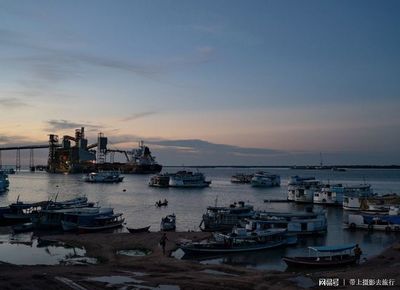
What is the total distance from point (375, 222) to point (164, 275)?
88.3 ft

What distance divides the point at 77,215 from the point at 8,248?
9.82m

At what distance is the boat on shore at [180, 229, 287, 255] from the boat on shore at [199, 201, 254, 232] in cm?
910

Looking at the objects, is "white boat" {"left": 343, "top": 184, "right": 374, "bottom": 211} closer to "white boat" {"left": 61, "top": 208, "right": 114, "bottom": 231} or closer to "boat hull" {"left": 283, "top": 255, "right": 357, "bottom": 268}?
"boat hull" {"left": 283, "top": 255, "right": 357, "bottom": 268}

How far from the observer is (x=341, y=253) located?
3019cm

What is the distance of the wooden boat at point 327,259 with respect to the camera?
28.8 m

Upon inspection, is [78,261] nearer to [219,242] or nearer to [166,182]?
[219,242]

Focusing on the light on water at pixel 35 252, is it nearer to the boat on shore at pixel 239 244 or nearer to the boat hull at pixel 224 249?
the boat hull at pixel 224 249

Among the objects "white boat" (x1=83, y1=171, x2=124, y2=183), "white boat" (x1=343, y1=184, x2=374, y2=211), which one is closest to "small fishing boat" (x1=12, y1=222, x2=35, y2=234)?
"white boat" (x1=343, y1=184, x2=374, y2=211)

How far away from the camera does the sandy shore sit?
22547 mm

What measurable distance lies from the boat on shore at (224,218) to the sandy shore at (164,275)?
13.0 m

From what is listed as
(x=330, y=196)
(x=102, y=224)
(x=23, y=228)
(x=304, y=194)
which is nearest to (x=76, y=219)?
(x=102, y=224)

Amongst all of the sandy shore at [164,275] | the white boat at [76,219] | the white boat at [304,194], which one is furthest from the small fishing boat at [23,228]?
the white boat at [304,194]

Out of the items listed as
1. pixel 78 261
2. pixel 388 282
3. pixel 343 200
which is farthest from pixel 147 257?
pixel 343 200

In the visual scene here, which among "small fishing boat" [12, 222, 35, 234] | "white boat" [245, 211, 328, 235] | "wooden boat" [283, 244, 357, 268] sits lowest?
"small fishing boat" [12, 222, 35, 234]
